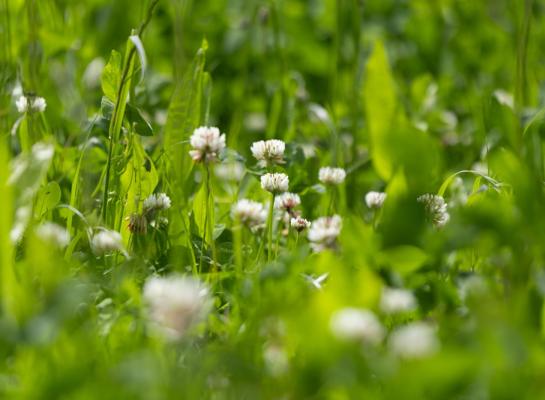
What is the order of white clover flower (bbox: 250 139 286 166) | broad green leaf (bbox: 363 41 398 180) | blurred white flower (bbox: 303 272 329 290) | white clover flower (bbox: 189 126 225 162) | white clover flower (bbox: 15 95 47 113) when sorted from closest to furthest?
1. blurred white flower (bbox: 303 272 329 290)
2. white clover flower (bbox: 189 126 225 162)
3. white clover flower (bbox: 250 139 286 166)
4. white clover flower (bbox: 15 95 47 113)
5. broad green leaf (bbox: 363 41 398 180)

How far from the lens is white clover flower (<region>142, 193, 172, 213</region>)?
1.41 m

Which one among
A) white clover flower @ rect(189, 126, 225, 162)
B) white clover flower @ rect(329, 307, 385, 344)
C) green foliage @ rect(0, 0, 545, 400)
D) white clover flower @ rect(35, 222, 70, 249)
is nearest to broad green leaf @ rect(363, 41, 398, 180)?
green foliage @ rect(0, 0, 545, 400)

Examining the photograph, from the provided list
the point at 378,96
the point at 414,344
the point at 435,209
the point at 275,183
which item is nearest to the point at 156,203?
the point at 275,183

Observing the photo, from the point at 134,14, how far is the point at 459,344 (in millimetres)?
2191

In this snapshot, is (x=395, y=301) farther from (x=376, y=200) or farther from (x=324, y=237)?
(x=376, y=200)

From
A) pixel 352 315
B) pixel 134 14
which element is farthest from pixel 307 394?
pixel 134 14

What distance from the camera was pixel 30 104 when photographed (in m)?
1.61

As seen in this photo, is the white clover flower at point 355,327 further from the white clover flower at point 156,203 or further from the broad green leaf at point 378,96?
the broad green leaf at point 378,96

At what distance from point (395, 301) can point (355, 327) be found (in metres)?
0.17

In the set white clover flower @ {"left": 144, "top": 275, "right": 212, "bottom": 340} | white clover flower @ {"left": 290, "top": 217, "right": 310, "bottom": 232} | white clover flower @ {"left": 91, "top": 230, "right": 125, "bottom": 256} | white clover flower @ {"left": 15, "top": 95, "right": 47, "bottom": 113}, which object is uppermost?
white clover flower @ {"left": 15, "top": 95, "right": 47, "bottom": 113}

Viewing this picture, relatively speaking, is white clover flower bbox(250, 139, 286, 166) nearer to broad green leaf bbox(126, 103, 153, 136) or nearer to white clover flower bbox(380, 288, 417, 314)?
broad green leaf bbox(126, 103, 153, 136)

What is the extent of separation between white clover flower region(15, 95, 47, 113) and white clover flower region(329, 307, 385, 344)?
866 mm

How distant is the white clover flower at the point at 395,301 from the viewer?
1016 millimetres

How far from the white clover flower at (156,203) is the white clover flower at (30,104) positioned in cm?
31
